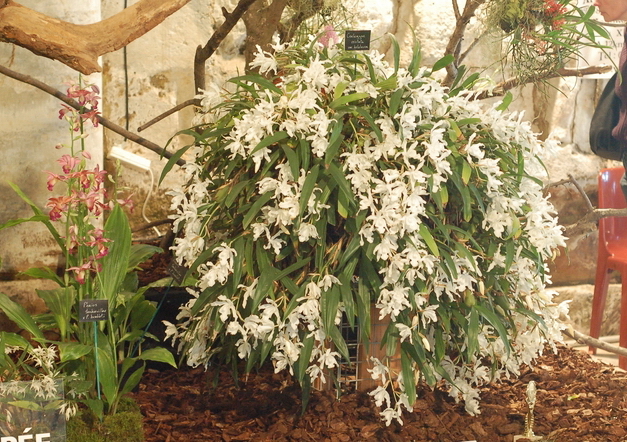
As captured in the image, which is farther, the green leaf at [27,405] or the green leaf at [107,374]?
the green leaf at [107,374]

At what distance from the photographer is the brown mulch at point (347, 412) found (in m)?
1.85

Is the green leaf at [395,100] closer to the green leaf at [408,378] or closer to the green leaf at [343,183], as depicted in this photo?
the green leaf at [343,183]

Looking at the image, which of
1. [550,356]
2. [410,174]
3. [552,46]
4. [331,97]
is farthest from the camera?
[550,356]

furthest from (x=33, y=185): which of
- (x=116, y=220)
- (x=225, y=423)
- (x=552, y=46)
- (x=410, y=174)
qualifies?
(x=552, y=46)

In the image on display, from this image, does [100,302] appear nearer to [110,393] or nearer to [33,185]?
[110,393]

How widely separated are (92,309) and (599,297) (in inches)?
57.6

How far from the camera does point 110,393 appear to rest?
1756 mm

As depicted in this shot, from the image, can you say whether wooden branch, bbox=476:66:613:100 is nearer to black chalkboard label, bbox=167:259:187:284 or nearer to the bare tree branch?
the bare tree branch

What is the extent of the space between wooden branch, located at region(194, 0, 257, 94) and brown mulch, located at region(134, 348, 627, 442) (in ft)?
2.84

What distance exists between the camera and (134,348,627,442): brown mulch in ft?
6.06

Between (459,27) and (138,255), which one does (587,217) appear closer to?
(459,27)

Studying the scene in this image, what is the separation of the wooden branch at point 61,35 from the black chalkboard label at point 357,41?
0.51m

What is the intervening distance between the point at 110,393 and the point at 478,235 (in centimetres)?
95

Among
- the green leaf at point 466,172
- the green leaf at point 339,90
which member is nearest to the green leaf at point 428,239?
the green leaf at point 466,172
